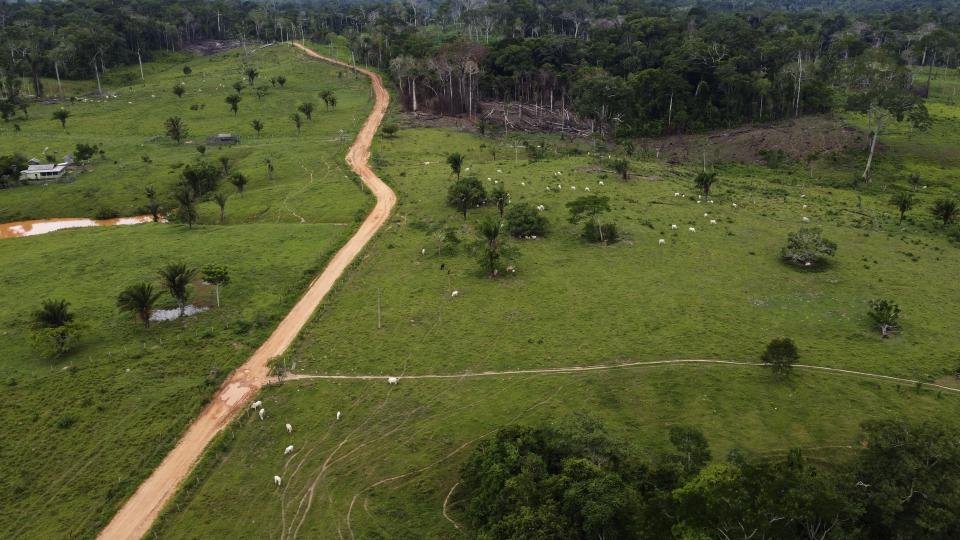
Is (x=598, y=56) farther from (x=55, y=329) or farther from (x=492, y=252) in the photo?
(x=55, y=329)

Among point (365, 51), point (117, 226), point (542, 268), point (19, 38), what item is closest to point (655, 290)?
point (542, 268)

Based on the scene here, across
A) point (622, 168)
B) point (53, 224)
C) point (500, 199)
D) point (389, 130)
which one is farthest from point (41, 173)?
point (622, 168)

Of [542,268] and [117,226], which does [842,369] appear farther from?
[117,226]

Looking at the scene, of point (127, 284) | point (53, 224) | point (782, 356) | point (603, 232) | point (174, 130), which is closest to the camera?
point (782, 356)

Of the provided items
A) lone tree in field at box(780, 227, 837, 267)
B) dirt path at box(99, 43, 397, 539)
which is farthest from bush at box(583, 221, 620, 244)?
dirt path at box(99, 43, 397, 539)

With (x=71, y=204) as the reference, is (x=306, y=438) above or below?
below

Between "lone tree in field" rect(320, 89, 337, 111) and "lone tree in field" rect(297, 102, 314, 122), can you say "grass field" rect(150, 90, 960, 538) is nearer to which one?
"lone tree in field" rect(297, 102, 314, 122)

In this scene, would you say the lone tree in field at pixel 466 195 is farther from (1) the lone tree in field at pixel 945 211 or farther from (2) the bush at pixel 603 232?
(1) the lone tree in field at pixel 945 211
